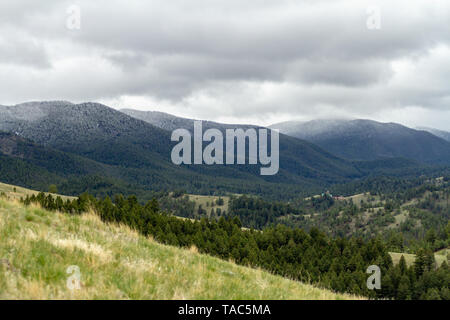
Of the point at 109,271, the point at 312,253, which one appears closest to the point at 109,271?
the point at 109,271

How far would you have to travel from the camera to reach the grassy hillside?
359 inches

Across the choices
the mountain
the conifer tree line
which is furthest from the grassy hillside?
the conifer tree line

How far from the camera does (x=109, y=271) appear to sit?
1089cm

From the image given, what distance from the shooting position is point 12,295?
27.5ft

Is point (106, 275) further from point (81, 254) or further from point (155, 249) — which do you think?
point (155, 249)

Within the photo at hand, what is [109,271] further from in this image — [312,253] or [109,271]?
[312,253]

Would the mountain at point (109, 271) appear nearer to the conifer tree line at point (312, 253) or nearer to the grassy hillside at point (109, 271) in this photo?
the grassy hillside at point (109, 271)

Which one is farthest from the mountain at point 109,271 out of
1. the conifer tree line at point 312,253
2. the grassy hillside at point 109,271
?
the conifer tree line at point 312,253

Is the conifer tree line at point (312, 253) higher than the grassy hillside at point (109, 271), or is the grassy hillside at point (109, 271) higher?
the grassy hillside at point (109, 271)

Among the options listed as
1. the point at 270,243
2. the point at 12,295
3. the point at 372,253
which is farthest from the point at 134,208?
the point at 12,295

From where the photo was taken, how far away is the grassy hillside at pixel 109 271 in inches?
359

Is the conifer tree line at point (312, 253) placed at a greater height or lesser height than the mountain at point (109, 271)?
lesser

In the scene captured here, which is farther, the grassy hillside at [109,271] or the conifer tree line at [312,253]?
the conifer tree line at [312,253]
